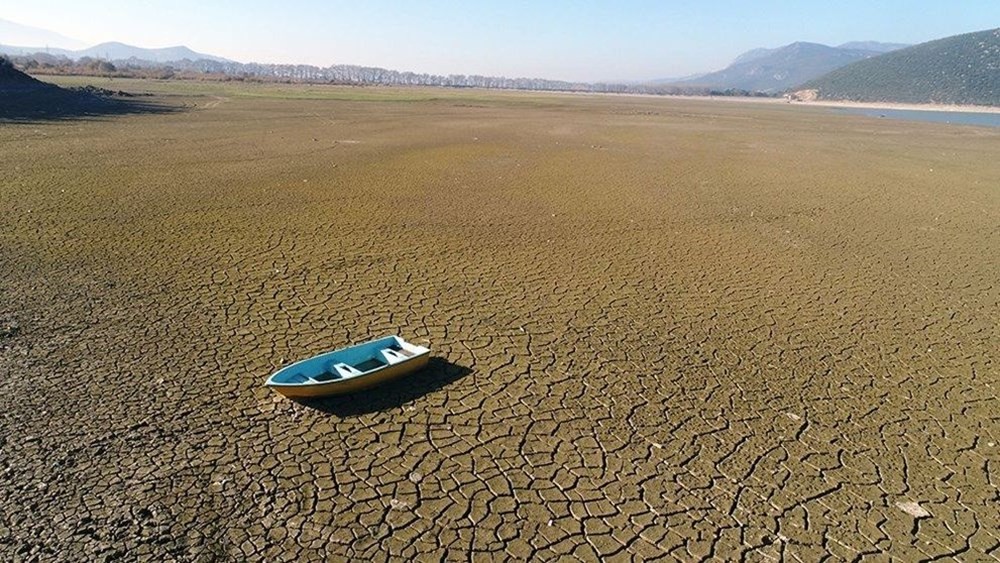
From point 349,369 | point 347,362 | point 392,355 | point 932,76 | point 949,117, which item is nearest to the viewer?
point 349,369

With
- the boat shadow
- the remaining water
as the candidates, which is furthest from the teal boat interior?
the remaining water

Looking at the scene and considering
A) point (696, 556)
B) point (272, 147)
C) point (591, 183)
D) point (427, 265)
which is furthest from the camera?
point (272, 147)

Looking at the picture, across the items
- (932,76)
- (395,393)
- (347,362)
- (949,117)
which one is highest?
(932,76)

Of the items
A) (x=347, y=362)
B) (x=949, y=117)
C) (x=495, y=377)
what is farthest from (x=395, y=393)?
(x=949, y=117)

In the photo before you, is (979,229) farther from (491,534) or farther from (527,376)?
(491,534)

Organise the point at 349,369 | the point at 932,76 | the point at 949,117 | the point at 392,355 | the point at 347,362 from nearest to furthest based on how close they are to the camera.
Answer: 1. the point at 349,369
2. the point at 347,362
3. the point at 392,355
4. the point at 949,117
5. the point at 932,76

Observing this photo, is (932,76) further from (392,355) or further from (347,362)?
(347,362)

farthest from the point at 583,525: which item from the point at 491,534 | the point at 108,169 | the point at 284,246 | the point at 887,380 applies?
the point at 108,169
